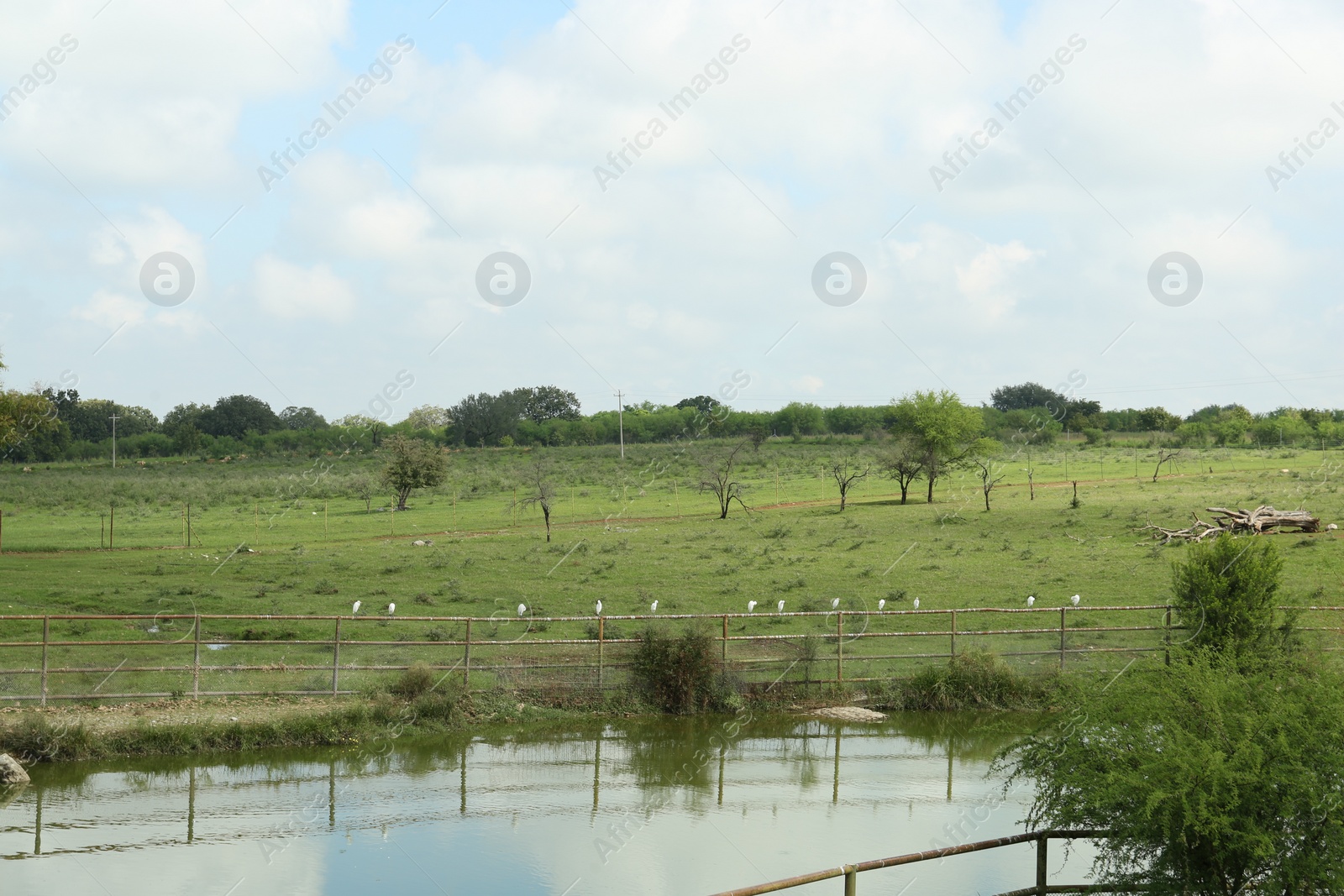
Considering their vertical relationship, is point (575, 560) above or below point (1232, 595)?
below

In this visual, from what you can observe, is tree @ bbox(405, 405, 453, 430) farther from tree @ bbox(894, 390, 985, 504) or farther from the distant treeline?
tree @ bbox(894, 390, 985, 504)

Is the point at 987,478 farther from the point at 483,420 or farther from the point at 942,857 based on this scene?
the point at 483,420

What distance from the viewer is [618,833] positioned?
48.0ft

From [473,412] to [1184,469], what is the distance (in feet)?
281

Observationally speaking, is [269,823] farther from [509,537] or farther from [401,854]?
[509,537]

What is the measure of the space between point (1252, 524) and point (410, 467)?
3879 cm

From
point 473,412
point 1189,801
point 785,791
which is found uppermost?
point 473,412

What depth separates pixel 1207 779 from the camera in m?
9.10

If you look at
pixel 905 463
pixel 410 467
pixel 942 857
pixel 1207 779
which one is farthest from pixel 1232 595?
pixel 410 467

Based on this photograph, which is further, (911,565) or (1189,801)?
(911,565)

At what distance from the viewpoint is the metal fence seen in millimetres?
20734

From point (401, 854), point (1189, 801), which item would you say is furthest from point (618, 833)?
point (1189, 801)

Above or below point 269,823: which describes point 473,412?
above

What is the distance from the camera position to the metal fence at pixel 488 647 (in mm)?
20734
